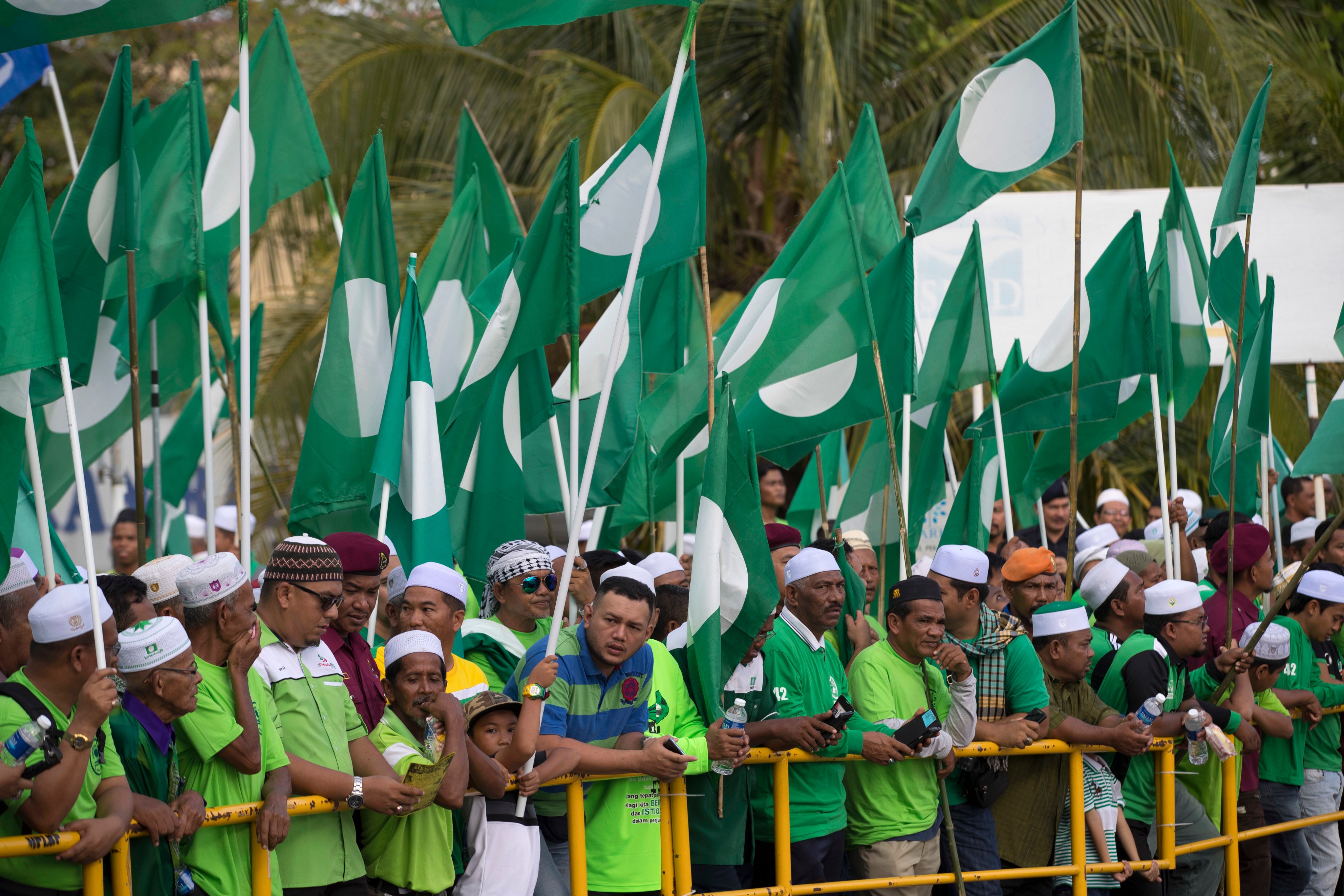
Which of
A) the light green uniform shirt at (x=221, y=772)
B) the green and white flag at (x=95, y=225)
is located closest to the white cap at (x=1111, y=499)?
the green and white flag at (x=95, y=225)

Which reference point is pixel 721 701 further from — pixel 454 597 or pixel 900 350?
pixel 900 350

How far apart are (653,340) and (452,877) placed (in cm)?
387

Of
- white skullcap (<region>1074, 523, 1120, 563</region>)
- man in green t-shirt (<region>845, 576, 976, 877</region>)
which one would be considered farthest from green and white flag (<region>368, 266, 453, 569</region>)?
white skullcap (<region>1074, 523, 1120, 563</region>)

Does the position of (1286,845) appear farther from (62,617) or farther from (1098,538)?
(62,617)

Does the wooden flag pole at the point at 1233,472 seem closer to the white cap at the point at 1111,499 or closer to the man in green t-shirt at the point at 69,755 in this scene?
the white cap at the point at 1111,499

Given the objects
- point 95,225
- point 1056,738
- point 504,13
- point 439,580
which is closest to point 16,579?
point 439,580

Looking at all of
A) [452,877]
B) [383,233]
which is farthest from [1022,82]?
[452,877]

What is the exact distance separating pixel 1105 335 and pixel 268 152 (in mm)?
4414

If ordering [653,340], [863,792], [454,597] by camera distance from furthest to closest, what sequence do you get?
1. [653,340]
2. [863,792]
3. [454,597]

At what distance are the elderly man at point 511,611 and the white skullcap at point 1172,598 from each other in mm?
2804

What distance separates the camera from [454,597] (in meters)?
5.21

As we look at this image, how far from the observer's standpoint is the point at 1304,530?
9.36 m

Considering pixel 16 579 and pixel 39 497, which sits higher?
pixel 39 497

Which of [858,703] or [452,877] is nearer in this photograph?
[452,877]
